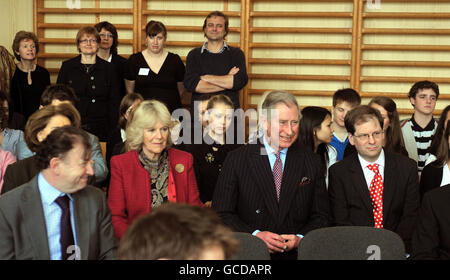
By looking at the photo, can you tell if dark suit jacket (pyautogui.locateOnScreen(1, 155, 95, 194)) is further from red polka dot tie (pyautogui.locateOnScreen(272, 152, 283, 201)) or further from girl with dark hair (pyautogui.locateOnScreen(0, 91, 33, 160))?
red polka dot tie (pyautogui.locateOnScreen(272, 152, 283, 201))

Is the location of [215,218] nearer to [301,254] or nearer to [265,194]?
[301,254]

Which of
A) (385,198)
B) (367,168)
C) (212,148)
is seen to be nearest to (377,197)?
(385,198)

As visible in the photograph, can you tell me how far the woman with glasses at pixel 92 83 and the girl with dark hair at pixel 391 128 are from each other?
2.41m

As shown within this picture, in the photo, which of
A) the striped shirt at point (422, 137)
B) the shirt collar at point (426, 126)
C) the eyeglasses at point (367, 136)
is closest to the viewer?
the eyeglasses at point (367, 136)

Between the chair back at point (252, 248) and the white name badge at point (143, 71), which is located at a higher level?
the white name badge at point (143, 71)

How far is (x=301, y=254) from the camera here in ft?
7.54

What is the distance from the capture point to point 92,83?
5.20 metres

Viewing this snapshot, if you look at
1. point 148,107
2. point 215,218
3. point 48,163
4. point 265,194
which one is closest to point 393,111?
point 265,194

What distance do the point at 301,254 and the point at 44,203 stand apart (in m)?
1.05

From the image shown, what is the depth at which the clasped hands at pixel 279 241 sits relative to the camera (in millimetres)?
2750

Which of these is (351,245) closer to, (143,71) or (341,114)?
(341,114)

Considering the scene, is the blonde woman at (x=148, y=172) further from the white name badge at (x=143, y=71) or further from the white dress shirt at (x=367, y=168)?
the white name badge at (x=143, y=71)

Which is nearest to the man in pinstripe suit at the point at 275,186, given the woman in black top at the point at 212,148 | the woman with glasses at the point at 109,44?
the woman in black top at the point at 212,148

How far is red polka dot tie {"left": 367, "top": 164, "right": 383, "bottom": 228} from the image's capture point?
3.00 metres
